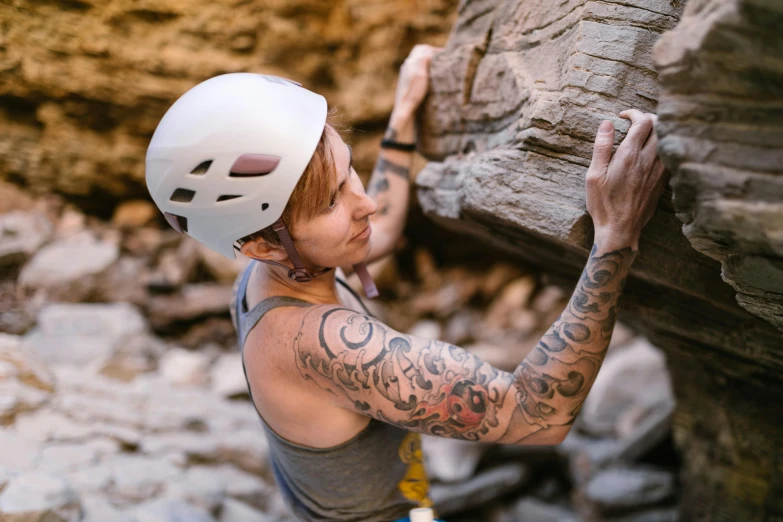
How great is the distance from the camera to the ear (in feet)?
6.80

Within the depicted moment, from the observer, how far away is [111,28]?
461 cm

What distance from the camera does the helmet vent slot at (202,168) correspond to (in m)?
1.87

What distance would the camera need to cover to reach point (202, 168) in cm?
188

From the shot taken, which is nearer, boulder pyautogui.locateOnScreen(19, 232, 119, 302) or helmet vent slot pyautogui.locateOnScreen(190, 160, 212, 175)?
helmet vent slot pyautogui.locateOnScreen(190, 160, 212, 175)

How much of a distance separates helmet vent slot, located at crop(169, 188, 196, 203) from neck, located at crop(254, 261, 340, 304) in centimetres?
44

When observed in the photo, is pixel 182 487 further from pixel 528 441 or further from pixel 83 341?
pixel 528 441

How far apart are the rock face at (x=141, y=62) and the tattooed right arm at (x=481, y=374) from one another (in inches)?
132

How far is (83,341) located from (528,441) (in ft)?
13.0

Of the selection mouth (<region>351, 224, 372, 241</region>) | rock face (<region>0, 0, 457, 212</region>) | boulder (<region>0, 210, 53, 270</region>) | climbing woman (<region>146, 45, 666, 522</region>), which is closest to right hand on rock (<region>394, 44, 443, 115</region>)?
climbing woman (<region>146, 45, 666, 522</region>)

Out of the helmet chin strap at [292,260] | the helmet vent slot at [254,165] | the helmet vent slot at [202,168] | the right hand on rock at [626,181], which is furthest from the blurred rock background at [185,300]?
the helmet vent slot at [202,168]

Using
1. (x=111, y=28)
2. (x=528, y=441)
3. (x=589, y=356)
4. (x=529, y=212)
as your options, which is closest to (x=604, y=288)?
(x=589, y=356)

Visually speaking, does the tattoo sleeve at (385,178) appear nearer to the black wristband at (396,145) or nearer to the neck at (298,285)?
the black wristband at (396,145)

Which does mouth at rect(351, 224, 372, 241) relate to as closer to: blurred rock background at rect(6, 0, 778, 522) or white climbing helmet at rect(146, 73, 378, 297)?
white climbing helmet at rect(146, 73, 378, 297)

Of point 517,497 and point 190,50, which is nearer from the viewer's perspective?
point 517,497
